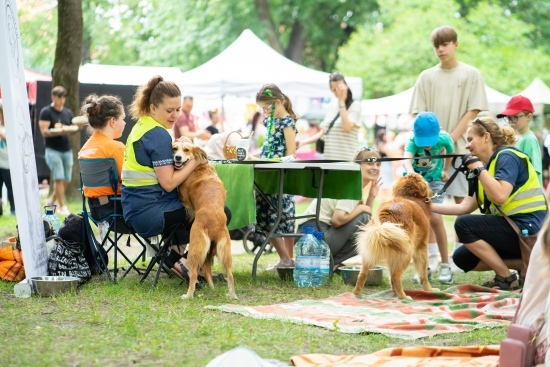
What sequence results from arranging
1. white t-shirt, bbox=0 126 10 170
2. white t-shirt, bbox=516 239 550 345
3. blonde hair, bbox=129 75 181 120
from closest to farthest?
white t-shirt, bbox=516 239 550 345 < blonde hair, bbox=129 75 181 120 < white t-shirt, bbox=0 126 10 170

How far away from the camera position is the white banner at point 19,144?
5523mm

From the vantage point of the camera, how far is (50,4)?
33.8 m

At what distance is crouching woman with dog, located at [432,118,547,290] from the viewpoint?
5949 mm

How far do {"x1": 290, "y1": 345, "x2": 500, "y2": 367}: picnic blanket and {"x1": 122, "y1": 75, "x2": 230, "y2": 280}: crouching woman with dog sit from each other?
2201 mm

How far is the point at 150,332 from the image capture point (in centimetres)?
432

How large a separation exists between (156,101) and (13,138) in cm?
102

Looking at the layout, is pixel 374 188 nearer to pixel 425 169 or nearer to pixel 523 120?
pixel 425 169

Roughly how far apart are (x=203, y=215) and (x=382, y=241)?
Result: 1.22 m

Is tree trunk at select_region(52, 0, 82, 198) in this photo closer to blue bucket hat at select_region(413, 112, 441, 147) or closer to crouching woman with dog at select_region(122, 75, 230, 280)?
crouching woman with dog at select_region(122, 75, 230, 280)

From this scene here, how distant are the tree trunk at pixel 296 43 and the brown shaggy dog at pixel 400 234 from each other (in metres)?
27.0

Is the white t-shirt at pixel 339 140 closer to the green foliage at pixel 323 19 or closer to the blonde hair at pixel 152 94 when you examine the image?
the blonde hair at pixel 152 94

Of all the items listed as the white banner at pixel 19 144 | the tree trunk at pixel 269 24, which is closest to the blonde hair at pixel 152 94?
the white banner at pixel 19 144

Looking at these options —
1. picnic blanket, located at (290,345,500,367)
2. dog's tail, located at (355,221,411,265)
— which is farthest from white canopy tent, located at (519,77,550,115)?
picnic blanket, located at (290,345,500,367)

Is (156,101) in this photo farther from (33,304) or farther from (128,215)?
(33,304)
